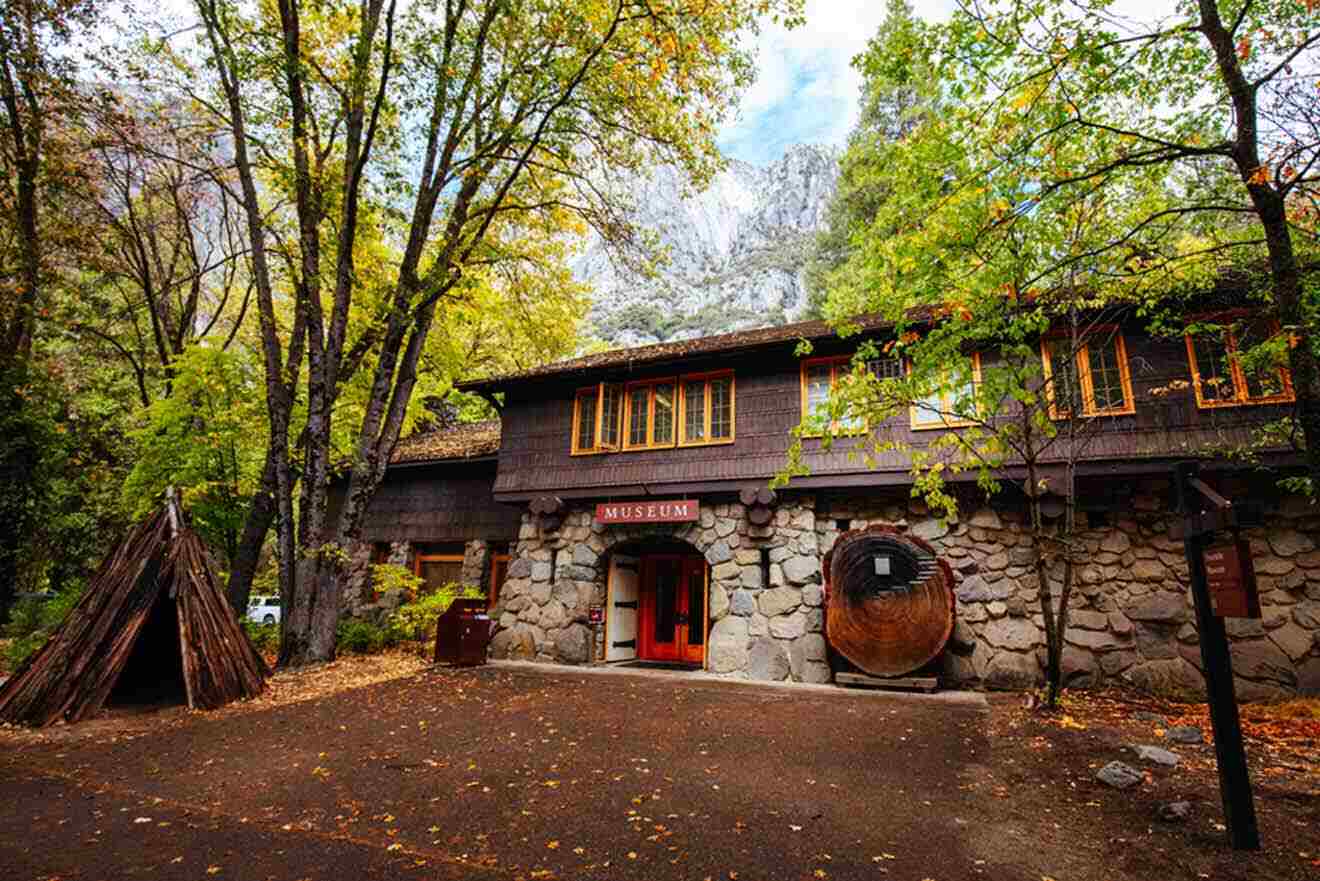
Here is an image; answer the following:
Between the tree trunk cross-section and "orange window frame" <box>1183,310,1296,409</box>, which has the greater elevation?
"orange window frame" <box>1183,310,1296,409</box>

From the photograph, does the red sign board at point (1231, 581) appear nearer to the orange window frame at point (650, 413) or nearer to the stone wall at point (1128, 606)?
the stone wall at point (1128, 606)

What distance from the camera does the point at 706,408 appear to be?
10.8 m

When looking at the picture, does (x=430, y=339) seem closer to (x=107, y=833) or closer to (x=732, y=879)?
(x=107, y=833)

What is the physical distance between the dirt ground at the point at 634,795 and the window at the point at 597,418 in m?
5.09

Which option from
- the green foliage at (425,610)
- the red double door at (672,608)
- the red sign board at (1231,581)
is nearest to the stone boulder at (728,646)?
the red double door at (672,608)

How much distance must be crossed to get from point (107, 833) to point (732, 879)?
3693mm

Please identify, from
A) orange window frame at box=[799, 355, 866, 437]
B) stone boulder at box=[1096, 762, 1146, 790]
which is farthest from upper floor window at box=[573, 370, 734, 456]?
stone boulder at box=[1096, 762, 1146, 790]

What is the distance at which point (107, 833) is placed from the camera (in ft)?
12.0

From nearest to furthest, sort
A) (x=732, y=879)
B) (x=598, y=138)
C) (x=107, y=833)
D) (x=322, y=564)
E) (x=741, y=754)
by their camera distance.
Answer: (x=732, y=879) < (x=107, y=833) < (x=741, y=754) < (x=322, y=564) < (x=598, y=138)

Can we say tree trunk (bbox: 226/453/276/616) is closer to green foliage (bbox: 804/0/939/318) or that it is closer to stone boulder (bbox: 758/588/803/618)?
stone boulder (bbox: 758/588/803/618)

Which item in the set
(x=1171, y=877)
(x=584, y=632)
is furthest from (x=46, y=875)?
(x=584, y=632)

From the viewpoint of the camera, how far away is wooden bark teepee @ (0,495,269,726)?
636 centimetres

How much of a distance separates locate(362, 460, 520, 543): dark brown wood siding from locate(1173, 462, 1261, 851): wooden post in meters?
11.3

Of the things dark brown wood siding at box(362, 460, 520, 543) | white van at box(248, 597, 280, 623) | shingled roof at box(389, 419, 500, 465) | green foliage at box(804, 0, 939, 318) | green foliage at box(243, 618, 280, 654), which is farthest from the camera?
white van at box(248, 597, 280, 623)
